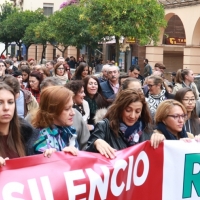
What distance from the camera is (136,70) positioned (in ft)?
39.1

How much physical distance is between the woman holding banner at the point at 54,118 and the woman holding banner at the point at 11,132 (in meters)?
0.10

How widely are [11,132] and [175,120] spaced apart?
1754mm

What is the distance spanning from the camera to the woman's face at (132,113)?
4664mm

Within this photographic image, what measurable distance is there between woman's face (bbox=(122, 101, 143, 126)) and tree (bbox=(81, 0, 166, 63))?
1392 centimetres

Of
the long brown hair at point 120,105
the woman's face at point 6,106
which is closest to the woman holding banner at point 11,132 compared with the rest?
the woman's face at point 6,106

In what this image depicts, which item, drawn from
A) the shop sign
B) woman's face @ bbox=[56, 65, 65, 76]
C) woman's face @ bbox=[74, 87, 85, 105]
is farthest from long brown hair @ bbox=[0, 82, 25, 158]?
the shop sign

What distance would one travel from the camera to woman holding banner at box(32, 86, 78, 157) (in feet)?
13.9

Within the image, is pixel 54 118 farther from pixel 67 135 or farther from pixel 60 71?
pixel 60 71

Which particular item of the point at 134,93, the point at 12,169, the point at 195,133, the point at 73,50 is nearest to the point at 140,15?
the point at 195,133

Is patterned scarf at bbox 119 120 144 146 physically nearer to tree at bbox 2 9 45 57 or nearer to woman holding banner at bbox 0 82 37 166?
woman holding banner at bbox 0 82 37 166

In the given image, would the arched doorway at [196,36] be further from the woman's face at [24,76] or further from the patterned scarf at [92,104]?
the patterned scarf at [92,104]

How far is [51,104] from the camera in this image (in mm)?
4262

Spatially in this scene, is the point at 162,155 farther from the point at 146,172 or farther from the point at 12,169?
the point at 12,169

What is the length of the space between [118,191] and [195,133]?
7.11 feet
